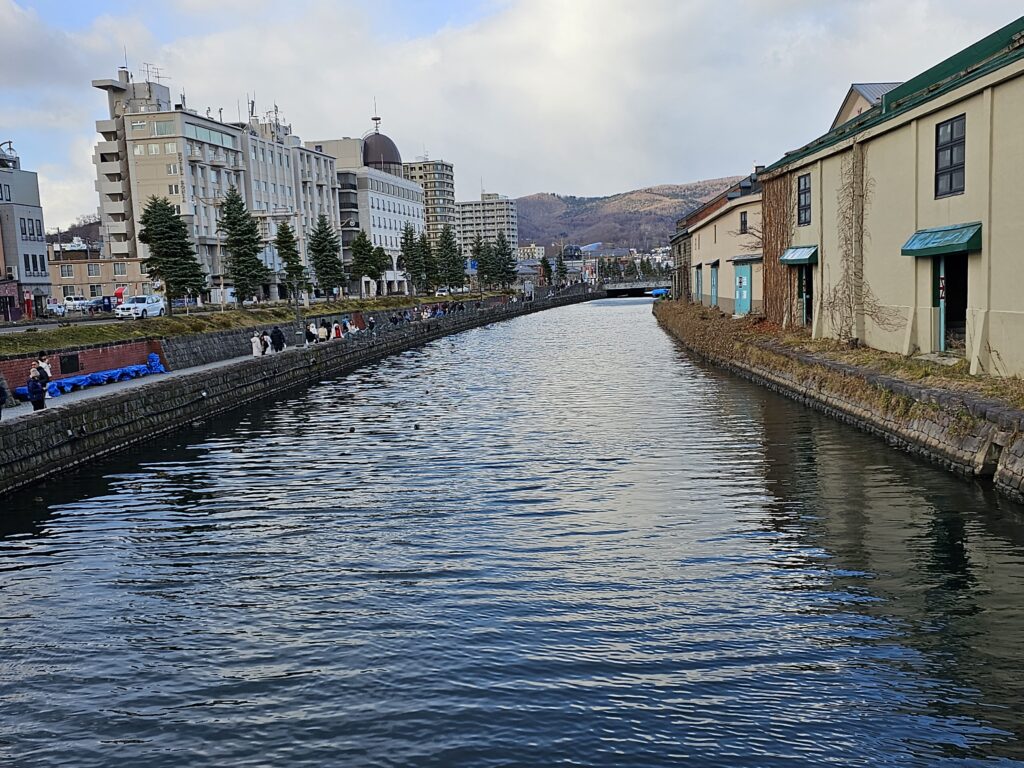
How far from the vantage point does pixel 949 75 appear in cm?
2536

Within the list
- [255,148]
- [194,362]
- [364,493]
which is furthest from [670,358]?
[255,148]

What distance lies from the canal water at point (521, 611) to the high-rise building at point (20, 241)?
6129cm

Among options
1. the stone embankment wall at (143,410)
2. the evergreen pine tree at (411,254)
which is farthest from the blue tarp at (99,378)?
the evergreen pine tree at (411,254)

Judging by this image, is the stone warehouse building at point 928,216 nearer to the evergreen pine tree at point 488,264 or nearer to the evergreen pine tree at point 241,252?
the evergreen pine tree at point 241,252

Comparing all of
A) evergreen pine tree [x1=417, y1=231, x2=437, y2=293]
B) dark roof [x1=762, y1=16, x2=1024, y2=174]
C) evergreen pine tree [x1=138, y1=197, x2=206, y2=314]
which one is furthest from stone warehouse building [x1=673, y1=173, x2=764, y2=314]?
evergreen pine tree [x1=417, y1=231, x2=437, y2=293]

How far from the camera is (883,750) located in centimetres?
834

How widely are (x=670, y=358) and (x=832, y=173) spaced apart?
15088mm

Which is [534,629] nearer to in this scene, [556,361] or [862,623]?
[862,623]

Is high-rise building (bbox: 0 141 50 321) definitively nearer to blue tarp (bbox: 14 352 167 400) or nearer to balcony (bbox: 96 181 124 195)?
balcony (bbox: 96 181 124 195)

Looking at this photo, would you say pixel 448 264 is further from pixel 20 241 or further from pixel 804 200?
pixel 804 200

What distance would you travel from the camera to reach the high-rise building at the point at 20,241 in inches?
2980

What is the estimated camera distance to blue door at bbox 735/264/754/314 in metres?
52.4

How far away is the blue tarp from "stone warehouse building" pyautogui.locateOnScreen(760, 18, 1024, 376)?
1071 inches

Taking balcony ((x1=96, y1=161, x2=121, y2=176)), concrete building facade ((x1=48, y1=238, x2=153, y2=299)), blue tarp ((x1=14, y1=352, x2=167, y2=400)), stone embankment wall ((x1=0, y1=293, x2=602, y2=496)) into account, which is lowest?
stone embankment wall ((x1=0, y1=293, x2=602, y2=496))
